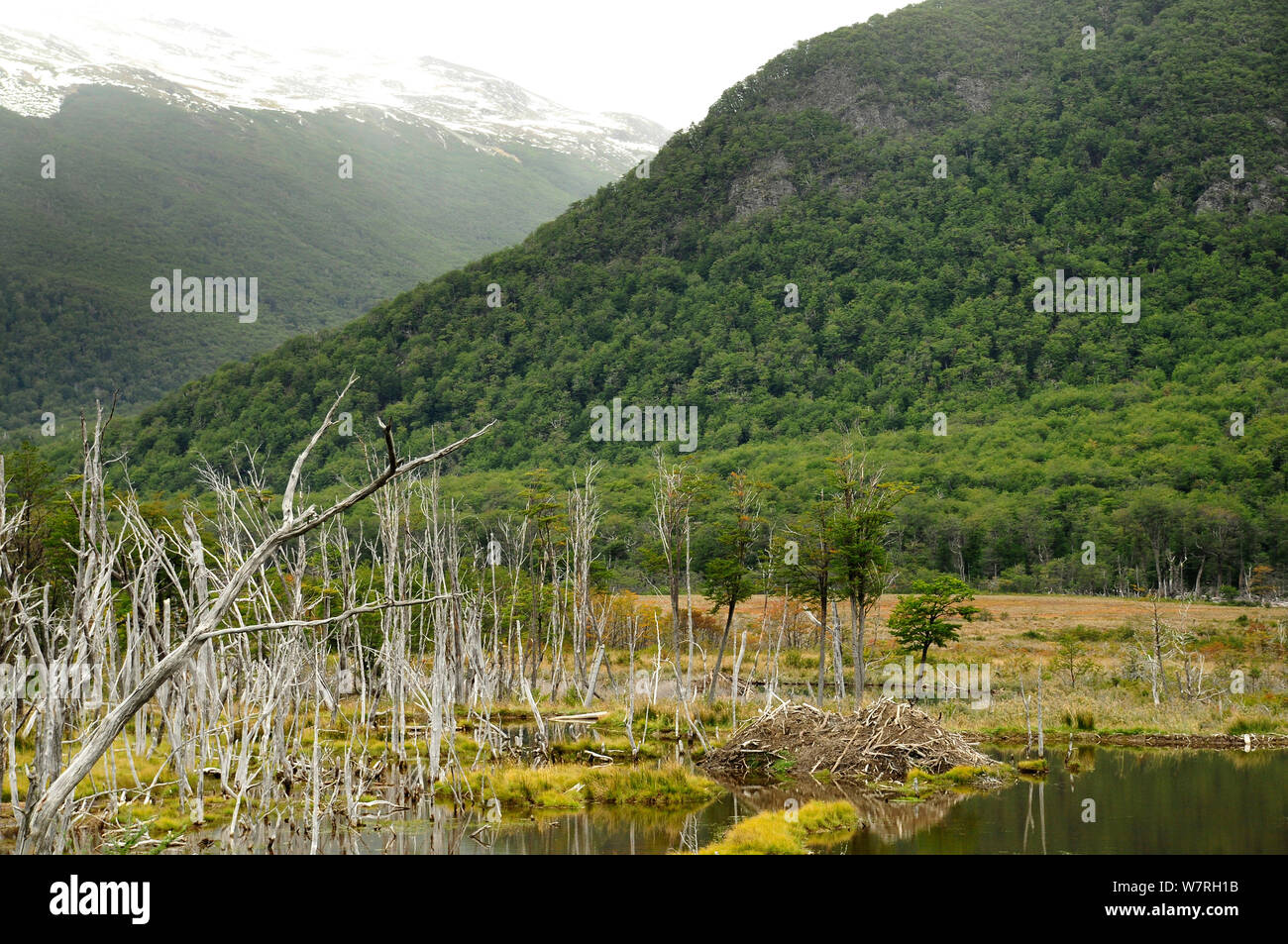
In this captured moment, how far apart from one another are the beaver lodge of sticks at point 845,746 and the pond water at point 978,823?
1.38m

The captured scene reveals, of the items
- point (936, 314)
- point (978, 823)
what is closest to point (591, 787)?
point (978, 823)

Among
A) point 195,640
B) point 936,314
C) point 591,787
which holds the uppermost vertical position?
point 936,314

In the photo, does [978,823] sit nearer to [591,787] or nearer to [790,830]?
[790,830]

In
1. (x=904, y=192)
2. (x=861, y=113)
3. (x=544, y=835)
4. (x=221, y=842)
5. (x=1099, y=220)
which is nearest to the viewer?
(x=221, y=842)

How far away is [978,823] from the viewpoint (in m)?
16.9

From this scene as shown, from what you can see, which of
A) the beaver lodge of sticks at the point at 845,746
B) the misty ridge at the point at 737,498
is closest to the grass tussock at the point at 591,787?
the misty ridge at the point at 737,498

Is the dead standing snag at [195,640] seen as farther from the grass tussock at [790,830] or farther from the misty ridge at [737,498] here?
the grass tussock at [790,830]

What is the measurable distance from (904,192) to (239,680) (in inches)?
4653

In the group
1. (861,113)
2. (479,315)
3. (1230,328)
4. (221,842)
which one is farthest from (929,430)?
(221,842)

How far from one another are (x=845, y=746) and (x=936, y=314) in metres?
99.0

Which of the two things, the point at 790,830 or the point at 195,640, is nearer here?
the point at 195,640

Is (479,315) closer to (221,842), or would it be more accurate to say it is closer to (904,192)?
(904,192)

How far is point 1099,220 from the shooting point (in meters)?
120
